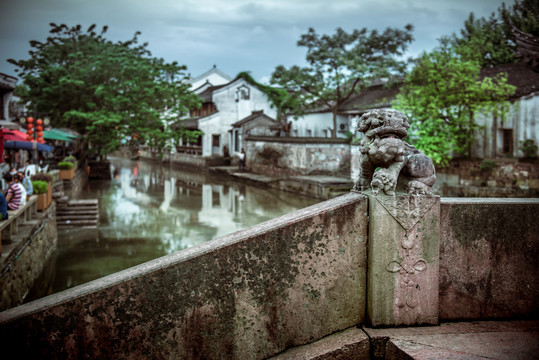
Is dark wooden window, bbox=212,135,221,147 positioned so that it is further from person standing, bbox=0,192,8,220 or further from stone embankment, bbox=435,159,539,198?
person standing, bbox=0,192,8,220

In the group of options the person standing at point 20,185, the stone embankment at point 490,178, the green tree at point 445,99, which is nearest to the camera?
the person standing at point 20,185

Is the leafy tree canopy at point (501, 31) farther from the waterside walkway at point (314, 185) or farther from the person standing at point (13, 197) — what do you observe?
the person standing at point (13, 197)

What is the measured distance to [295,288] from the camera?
2.61m

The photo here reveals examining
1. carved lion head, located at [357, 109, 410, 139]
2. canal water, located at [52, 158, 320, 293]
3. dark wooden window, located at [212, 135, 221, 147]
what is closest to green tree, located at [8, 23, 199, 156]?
canal water, located at [52, 158, 320, 293]

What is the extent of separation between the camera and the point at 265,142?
24.8 m

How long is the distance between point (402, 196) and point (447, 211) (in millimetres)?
353

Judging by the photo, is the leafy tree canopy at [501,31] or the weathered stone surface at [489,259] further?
the leafy tree canopy at [501,31]

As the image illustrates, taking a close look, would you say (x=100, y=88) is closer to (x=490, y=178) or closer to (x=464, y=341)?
(x=490, y=178)

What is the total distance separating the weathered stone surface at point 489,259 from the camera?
9.04ft

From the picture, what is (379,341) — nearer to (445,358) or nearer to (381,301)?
(381,301)

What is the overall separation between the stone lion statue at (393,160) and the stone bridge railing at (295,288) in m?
0.16

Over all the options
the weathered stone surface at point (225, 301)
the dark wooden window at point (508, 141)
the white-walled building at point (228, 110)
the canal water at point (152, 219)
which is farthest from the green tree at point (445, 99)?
the white-walled building at point (228, 110)

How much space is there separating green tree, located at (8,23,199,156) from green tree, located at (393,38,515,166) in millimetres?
10651

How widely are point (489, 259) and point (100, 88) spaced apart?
692 inches
